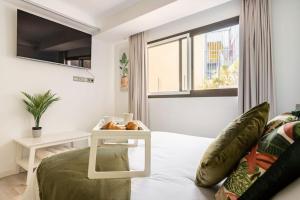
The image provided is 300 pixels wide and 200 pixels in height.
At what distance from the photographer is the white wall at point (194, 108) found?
233 cm

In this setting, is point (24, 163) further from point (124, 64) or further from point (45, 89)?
point (124, 64)

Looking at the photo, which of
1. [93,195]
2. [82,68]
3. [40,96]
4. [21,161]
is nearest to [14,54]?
[40,96]

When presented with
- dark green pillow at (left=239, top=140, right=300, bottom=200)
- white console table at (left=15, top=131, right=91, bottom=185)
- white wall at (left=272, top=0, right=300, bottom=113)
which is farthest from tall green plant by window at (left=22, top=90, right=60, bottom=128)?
white wall at (left=272, top=0, right=300, bottom=113)

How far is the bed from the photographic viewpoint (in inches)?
28.8

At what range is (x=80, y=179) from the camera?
835 mm

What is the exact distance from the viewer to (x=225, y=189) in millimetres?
689

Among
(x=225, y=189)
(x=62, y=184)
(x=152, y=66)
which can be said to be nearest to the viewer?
(x=225, y=189)

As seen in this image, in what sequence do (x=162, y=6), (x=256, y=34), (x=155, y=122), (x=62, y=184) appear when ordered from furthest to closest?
(x=155, y=122) < (x=162, y=6) < (x=256, y=34) < (x=62, y=184)

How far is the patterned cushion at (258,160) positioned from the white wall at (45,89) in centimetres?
274

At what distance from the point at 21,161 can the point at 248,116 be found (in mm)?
2739

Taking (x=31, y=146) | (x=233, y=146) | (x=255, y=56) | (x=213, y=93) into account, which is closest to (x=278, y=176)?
(x=233, y=146)

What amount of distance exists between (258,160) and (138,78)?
8.88ft

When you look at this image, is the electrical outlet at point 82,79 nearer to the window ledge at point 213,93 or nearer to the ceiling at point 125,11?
the ceiling at point 125,11

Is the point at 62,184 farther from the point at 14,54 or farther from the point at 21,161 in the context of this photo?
the point at 14,54
